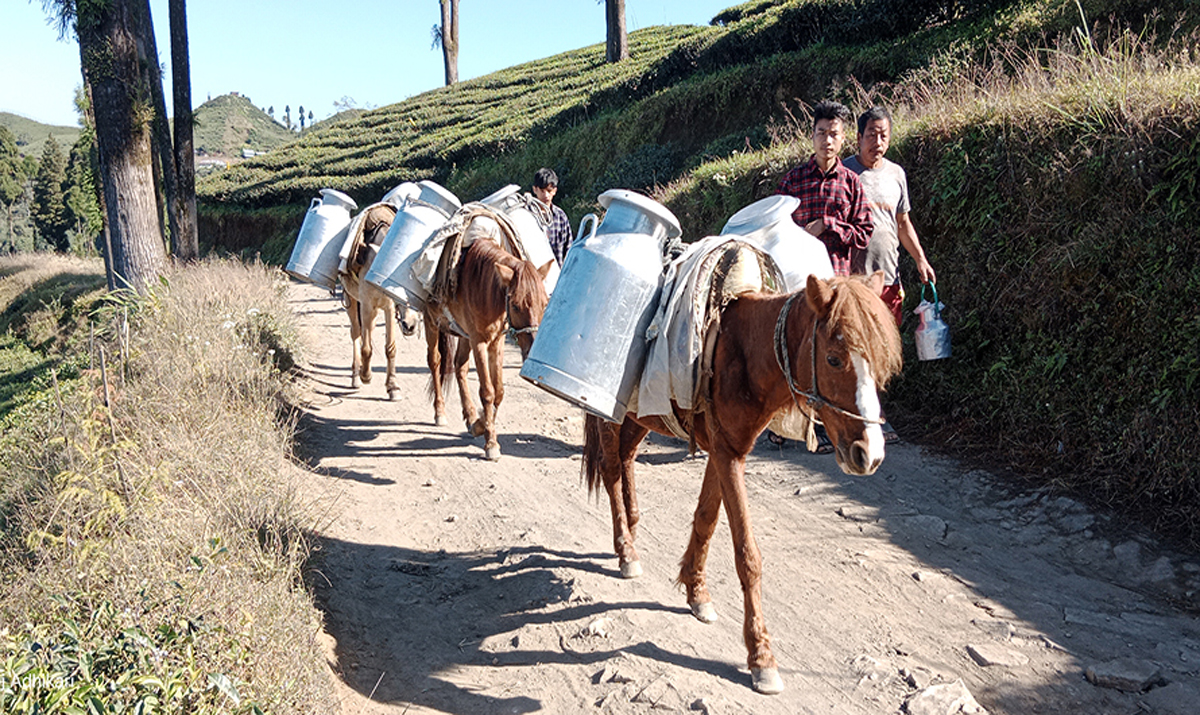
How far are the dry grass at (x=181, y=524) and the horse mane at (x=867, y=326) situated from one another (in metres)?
2.54

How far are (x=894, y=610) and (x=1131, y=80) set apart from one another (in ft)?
13.4

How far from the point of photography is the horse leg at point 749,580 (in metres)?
3.37

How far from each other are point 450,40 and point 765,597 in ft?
139

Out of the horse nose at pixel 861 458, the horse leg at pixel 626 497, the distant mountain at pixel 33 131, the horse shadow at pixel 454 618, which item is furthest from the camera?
the distant mountain at pixel 33 131

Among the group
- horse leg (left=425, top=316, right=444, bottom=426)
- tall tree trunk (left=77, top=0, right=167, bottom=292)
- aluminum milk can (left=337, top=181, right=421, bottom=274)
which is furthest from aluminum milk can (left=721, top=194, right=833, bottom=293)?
tall tree trunk (left=77, top=0, right=167, bottom=292)

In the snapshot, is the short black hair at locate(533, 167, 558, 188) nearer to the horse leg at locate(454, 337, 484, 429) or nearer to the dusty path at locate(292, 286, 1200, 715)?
the horse leg at locate(454, 337, 484, 429)

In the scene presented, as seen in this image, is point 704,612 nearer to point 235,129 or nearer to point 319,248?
point 319,248

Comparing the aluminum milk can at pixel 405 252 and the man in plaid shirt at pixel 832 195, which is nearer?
the man in plaid shirt at pixel 832 195

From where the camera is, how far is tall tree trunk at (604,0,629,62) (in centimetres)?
2622

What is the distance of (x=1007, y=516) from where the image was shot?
4.84 meters

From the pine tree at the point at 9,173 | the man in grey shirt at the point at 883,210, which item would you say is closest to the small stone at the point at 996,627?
the man in grey shirt at the point at 883,210

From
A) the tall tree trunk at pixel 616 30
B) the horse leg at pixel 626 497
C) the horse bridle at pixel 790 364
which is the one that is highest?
the tall tree trunk at pixel 616 30

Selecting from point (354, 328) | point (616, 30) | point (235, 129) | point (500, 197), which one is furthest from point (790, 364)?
point (235, 129)

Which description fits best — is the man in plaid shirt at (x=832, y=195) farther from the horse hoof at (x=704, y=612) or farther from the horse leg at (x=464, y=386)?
the horse leg at (x=464, y=386)
